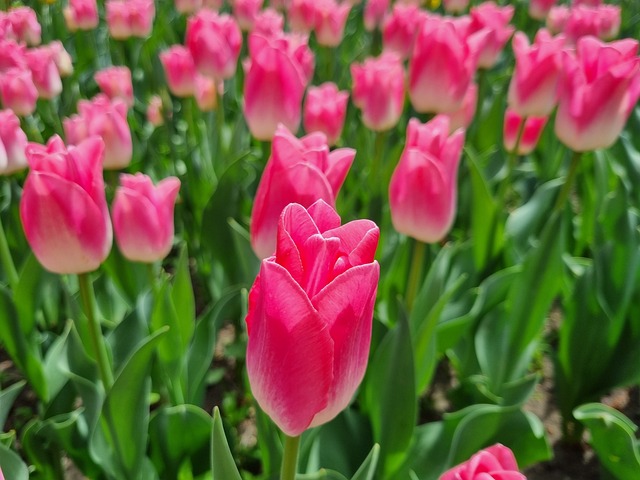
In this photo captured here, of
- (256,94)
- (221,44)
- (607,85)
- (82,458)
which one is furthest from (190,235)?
(607,85)

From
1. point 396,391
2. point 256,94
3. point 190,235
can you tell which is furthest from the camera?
point 190,235

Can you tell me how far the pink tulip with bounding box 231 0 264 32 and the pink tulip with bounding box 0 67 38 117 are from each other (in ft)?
3.42

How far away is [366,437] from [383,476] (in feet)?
0.33

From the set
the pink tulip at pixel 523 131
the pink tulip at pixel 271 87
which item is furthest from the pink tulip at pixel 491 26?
the pink tulip at pixel 271 87

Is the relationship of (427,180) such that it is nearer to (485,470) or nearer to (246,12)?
(485,470)

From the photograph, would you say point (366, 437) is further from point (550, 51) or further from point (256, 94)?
point (550, 51)

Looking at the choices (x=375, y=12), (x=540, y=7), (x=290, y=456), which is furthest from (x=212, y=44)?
(x=540, y=7)

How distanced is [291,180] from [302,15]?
1707 millimetres

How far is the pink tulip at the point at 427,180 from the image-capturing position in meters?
0.98

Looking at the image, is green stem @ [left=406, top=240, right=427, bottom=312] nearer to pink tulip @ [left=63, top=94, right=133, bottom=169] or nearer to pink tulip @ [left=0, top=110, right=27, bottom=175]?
pink tulip @ [left=63, top=94, right=133, bottom=169]

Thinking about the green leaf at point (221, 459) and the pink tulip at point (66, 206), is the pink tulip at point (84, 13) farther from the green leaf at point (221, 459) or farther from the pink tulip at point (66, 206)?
the green leaf at point (221, 459)

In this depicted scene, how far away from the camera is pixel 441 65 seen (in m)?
1.29

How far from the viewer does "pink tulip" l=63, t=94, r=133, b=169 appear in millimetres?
1289

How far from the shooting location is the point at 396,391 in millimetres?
965
